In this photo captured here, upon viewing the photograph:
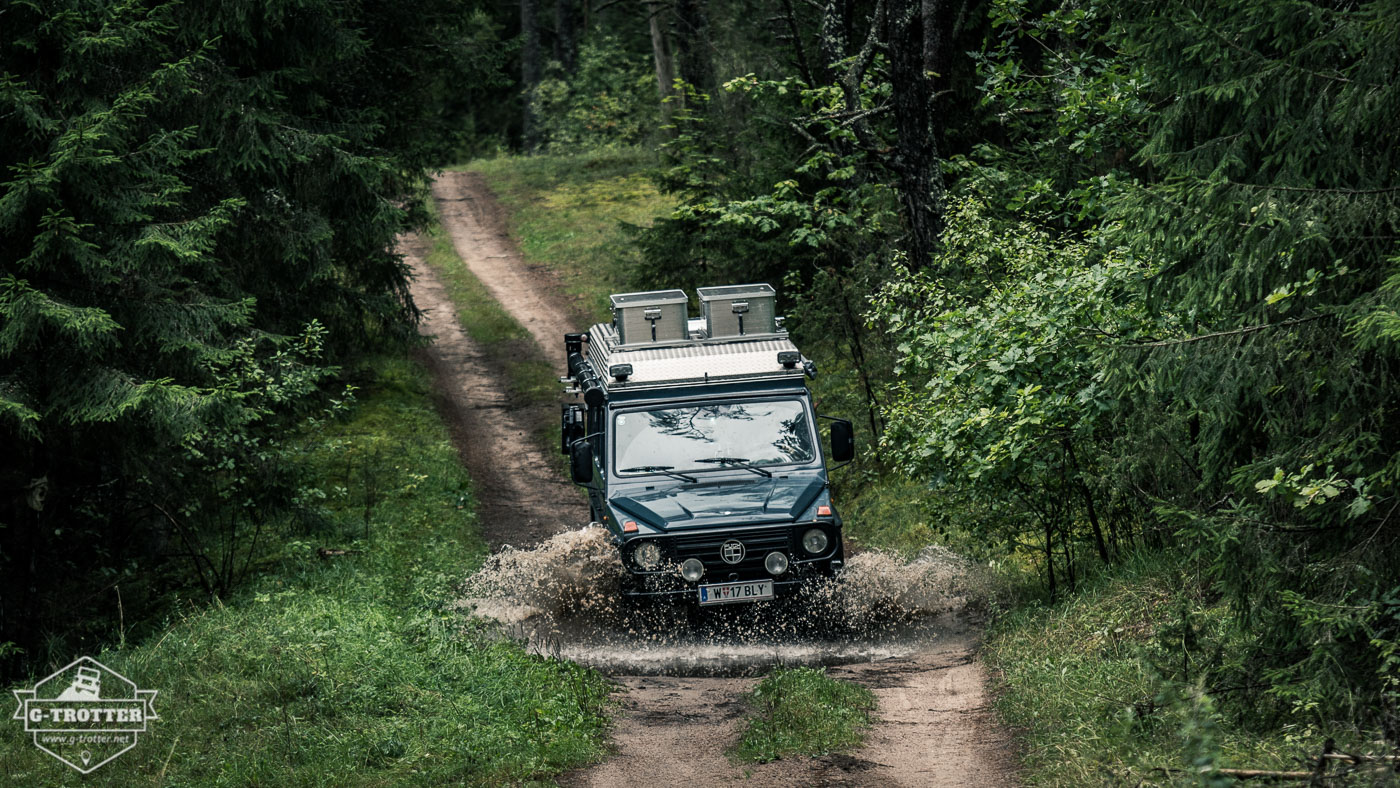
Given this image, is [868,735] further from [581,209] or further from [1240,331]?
[581,209]

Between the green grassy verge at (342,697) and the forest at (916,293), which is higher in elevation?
the forest at (916,293)

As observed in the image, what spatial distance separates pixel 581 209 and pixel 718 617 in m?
25.8

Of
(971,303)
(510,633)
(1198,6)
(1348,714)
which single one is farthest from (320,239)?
(1348,714)

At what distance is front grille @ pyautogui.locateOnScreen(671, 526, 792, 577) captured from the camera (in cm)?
1005

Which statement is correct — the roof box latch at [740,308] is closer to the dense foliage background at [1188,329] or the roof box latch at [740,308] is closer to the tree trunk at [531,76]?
the dense foliage background at [1188,329]

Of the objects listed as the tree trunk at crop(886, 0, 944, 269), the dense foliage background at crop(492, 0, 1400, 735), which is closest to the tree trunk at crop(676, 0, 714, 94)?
the dense foliage background at crop(492, 0, 1400, 735)

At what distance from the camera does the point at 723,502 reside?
10.4m

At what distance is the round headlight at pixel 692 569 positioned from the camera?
10.1 metres

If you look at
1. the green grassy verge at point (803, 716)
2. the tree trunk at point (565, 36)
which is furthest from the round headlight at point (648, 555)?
the tree trunk at point (565, 36)

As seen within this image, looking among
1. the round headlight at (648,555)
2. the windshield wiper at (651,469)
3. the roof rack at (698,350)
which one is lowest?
the round headlight at (648,555)

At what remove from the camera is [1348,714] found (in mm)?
5734

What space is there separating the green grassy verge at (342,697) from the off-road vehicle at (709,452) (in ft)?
5.15

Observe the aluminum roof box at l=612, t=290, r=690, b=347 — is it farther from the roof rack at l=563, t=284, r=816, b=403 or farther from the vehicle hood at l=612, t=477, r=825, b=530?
the vehicle hood at l=612, t=477, r=825, b=530

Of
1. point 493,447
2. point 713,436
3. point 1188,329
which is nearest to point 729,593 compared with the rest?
point 713,436
